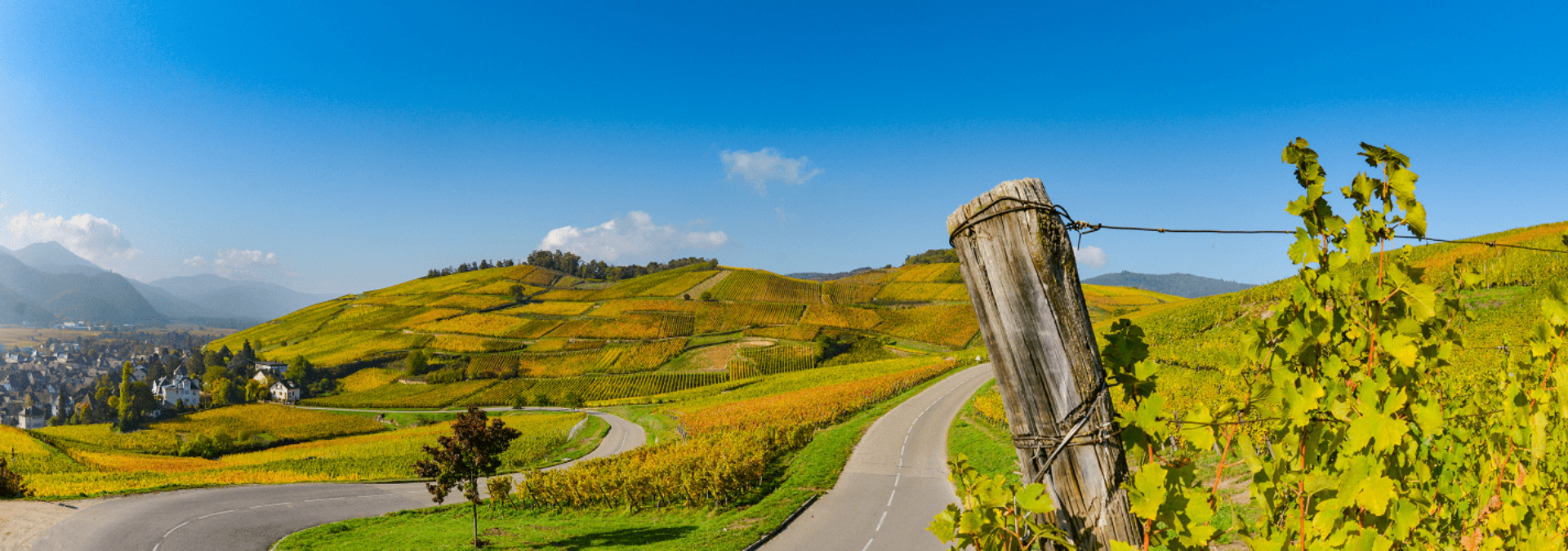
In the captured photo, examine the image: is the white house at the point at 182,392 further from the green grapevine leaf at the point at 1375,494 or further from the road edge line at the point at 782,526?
the green grapevine leaf at the point at 1375,494

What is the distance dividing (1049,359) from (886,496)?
15.5 meters

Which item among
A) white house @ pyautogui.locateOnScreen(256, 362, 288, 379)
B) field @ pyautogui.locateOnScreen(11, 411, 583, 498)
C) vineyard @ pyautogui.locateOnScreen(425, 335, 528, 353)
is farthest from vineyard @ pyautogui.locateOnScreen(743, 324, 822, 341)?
white house @ pyautogui.locateOnScreen(256, 362, 288, 379)

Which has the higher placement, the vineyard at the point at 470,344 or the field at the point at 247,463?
the vineyard at the point at 470,344

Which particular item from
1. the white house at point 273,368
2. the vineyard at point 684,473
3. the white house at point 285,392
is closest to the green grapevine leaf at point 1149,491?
the vineyard at point 684,473

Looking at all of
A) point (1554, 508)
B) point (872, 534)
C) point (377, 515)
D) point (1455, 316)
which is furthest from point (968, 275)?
point (377, 515)

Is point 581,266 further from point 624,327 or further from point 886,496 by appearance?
point 886,496

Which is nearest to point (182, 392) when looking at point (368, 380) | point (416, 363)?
point (368, 380)

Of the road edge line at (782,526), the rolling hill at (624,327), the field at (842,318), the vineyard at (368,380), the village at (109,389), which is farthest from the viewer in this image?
the field at (842,318)

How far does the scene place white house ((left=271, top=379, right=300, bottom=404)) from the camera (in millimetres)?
74062

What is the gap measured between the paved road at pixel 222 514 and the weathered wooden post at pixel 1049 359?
22.2 meters

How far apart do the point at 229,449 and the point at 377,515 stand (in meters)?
34.2

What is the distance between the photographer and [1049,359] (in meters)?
1.66

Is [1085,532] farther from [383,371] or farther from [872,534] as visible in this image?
[383,371]

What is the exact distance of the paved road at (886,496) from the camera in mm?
13047
